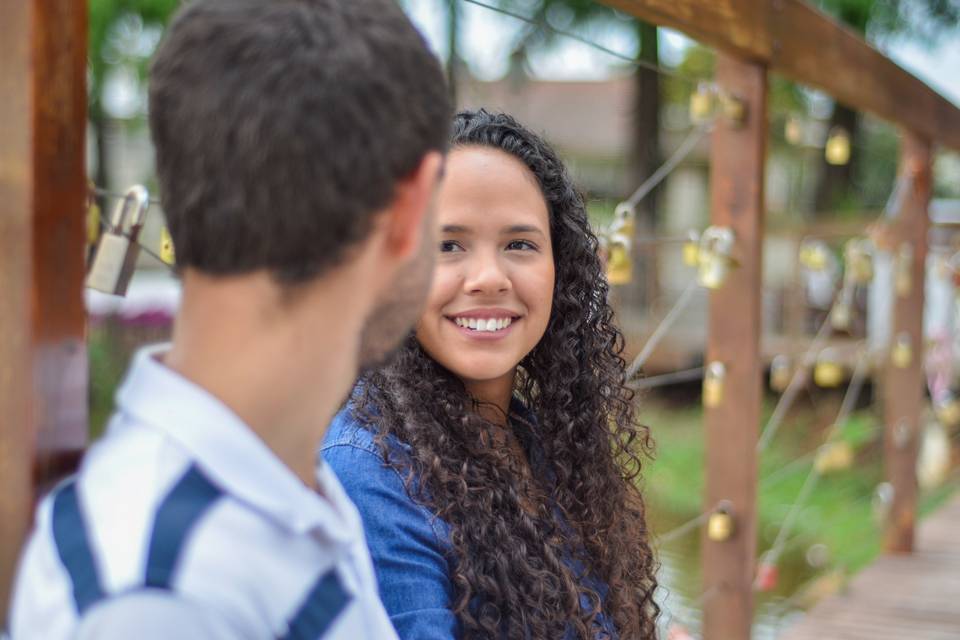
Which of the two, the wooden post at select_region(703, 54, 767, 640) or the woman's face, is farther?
the wooden post at select_region(703, 54, 767, 640)

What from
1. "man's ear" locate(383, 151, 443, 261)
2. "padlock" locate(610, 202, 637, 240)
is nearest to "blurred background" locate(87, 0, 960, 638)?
"padlock" locate(610, 202, 637, 240)

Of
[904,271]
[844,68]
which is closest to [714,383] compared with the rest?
[844,68]

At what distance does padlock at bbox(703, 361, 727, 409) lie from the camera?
7.68 feet

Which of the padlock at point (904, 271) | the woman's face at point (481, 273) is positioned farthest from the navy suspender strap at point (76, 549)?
the padlock at point (904, 271)

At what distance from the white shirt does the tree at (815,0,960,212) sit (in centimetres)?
1084

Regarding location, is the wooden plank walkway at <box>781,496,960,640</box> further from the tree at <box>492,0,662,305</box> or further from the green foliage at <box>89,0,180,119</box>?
the green foliage at <box>89,0,180,119</box>

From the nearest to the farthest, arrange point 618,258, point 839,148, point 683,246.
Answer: point 618,258
point 839,148
point 683,246

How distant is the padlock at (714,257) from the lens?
7.35 feet

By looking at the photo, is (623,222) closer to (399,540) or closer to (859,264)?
(399,540)

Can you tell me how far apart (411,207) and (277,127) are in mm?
122

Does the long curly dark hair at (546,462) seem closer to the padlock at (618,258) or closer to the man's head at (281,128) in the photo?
the padlock at (618,258)

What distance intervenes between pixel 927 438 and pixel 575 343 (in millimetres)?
4179

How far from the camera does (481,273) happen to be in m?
1.34

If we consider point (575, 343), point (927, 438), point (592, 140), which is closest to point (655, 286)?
point (927, 438)
